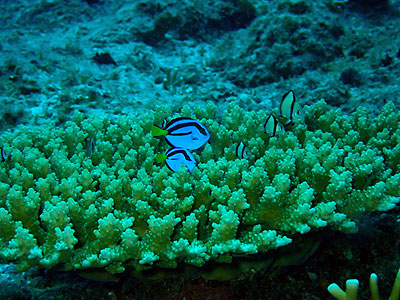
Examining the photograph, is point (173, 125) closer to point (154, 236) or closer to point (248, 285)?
point (154, 236)

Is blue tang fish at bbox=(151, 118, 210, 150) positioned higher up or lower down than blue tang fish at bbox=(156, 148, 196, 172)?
higher up

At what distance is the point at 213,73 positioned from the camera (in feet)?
26.7

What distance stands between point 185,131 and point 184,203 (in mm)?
743

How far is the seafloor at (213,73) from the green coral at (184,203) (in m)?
0.50

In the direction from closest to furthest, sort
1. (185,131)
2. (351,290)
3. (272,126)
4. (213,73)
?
(351,290), (185,131), (272,126), (213,73)

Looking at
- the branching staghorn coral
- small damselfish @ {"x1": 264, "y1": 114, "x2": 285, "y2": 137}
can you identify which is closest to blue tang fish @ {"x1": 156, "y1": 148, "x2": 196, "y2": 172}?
small damselfish @ {"x1": 264, "y1": 114, "x2": 285, "y2": 137}

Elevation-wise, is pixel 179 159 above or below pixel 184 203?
above

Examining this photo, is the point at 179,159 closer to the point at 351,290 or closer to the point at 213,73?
the point at 351,290

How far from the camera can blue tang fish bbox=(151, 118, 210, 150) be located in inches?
112

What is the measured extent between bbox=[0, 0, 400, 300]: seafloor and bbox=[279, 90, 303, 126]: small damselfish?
1468 millimetres

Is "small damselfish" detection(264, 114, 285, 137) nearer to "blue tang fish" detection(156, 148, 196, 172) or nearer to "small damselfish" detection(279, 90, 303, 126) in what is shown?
"small damselfish" detection(279, 90, 303, 126)

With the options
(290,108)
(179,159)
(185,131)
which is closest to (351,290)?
(179,159)

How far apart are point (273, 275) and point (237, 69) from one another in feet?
19.3

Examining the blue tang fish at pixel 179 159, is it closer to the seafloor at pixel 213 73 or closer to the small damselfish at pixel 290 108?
the seafloor at pixel 213 73
